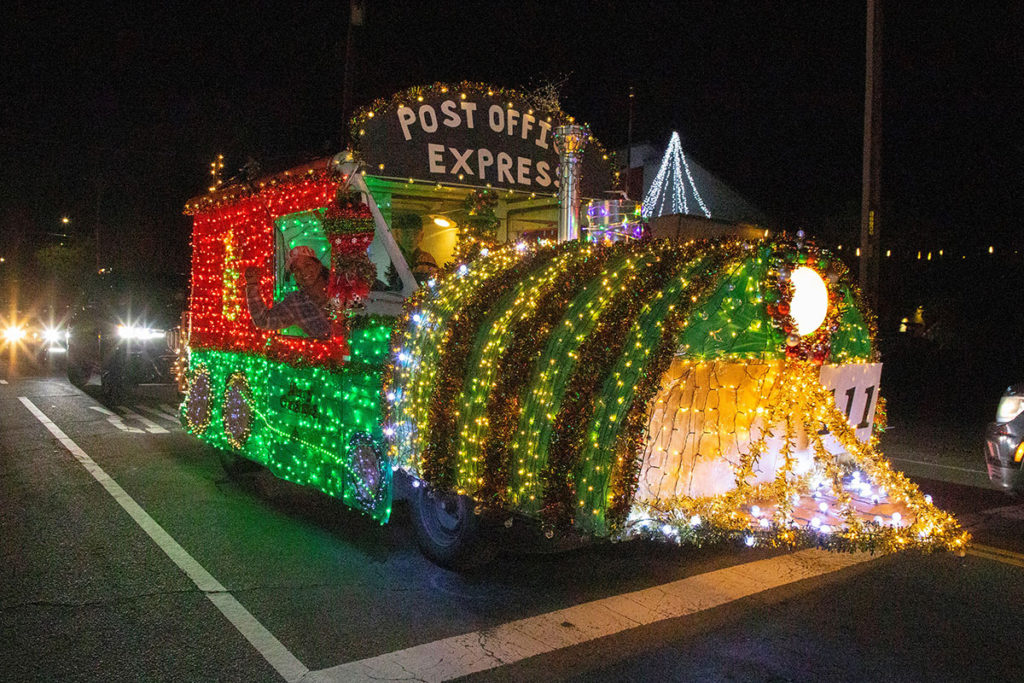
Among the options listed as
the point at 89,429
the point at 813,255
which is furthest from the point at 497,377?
the point at 89,429

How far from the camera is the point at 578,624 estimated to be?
14.4 feet

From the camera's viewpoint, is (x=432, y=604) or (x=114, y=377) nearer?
(x=432, y=604)

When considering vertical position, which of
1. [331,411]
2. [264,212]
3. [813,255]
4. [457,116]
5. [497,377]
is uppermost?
[457,116]

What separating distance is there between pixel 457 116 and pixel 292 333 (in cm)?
206

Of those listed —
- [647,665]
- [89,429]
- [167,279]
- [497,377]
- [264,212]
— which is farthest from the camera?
[167,279]

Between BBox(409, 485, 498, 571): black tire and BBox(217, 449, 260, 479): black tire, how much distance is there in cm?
303

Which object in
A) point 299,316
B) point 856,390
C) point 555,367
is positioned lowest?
point 856,390

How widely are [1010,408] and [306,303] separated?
230 inches

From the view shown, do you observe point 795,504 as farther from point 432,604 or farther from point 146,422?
point 146,422

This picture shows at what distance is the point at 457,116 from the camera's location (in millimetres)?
5664

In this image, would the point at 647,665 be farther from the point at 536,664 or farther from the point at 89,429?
the point at 89,429

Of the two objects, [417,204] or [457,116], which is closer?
[457,116]

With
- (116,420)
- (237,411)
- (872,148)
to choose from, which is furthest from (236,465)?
(872,148)

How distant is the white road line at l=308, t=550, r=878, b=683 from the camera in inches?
150
